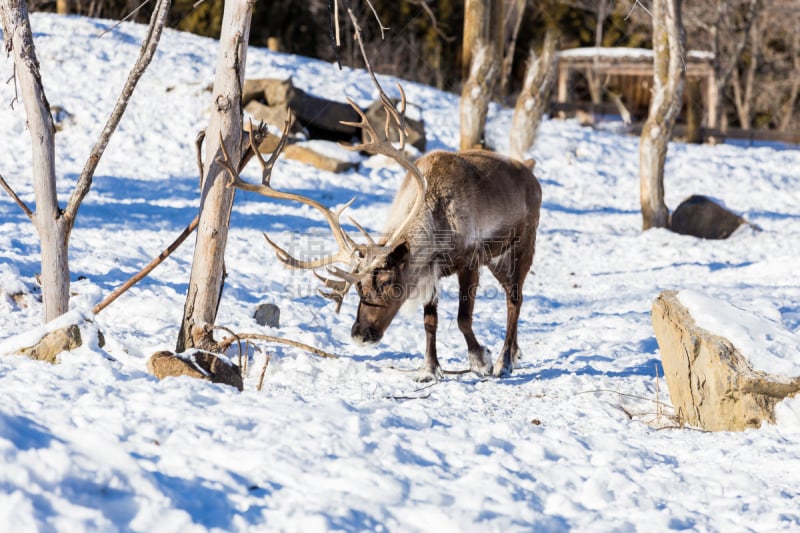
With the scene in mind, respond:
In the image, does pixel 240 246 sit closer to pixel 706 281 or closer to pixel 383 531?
pixel 706 281

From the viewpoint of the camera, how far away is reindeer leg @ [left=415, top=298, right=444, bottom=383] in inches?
240

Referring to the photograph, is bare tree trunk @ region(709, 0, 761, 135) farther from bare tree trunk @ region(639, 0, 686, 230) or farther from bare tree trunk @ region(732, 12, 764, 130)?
bare tree trunk @ region(639, 0, 686, 230)

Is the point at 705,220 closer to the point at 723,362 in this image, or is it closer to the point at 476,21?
the point at 476,21

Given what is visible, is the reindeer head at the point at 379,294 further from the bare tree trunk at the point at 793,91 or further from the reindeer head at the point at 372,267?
the bare tree trunk at the point at 793,91

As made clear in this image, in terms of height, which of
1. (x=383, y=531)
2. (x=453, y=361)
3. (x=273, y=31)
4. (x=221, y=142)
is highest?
(x=273, y=31)

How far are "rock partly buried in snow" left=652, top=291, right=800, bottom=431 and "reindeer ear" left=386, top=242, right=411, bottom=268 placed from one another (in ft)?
5.90

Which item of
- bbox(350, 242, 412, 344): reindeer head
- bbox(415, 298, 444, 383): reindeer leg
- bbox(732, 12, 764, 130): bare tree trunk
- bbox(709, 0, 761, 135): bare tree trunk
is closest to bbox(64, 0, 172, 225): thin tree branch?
bbox(350, 242, 412, 344): reindeer head

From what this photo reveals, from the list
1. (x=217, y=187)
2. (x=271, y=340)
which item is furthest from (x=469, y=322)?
(x=217, y=187)

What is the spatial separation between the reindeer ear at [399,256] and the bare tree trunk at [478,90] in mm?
7025

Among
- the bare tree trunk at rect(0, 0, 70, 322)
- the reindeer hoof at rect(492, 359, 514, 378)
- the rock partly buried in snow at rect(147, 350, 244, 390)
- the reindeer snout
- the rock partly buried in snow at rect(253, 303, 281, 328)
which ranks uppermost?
the bare tree trunk at rect(0, 0, 70, 322)

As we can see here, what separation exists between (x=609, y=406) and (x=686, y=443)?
34.6 inches

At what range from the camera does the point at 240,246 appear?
9.41 meters

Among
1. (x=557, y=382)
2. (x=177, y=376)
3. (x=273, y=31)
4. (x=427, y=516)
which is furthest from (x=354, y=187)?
(x=273, y=31)

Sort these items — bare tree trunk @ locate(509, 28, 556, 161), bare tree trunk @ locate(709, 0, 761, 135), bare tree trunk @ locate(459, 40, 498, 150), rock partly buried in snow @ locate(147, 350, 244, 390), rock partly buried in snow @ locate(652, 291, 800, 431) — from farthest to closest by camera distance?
bare tree trunk @ locate(709, 0, 761, 135) < bare tree trunk @ locate(509, 28, 556, 161) < bare tree trunk @ locate(459, 40, 498, 150) < rock partly buried in snow @ locate(652, 291, 800, 431) < rock partly buried in snow @ locate(147, 350, 244, 390)
